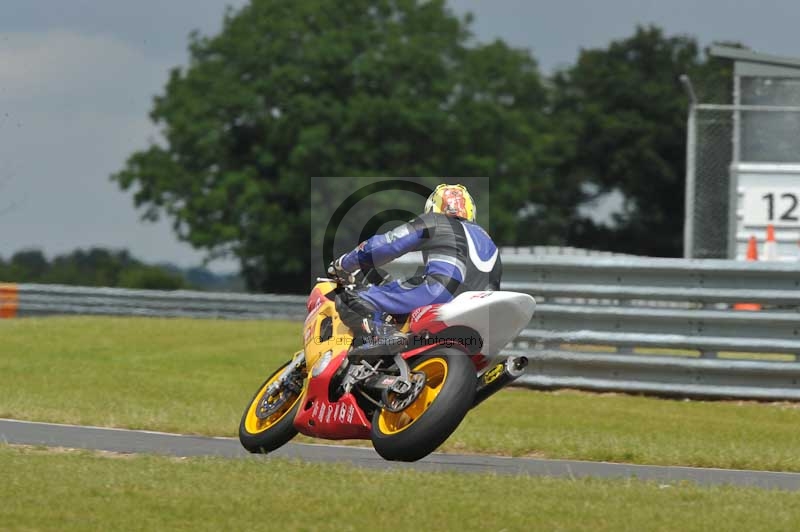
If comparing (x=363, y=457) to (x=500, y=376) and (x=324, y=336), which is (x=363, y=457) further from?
(x=500, y=376)

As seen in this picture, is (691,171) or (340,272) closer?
(340,272)

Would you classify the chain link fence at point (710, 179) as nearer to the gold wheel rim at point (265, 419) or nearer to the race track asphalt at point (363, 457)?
the race track asphalt at point (363, 457)

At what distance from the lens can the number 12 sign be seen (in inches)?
795

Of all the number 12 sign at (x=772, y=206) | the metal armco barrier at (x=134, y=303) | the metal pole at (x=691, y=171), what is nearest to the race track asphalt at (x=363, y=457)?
the metal pole at (x=691, y=171)

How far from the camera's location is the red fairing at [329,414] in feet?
28.6

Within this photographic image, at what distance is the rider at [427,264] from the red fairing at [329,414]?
1.01ft

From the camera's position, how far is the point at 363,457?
32.0 feet

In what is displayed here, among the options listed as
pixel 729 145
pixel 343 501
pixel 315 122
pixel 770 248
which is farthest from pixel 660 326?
pixel 315 122

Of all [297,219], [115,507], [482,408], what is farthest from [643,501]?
[297,219]

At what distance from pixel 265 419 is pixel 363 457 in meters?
0.72

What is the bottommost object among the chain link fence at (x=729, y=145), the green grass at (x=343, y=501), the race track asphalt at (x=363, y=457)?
the race track asphalt at (x=363, y=457)

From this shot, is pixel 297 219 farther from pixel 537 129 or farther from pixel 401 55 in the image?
pixel 537 129

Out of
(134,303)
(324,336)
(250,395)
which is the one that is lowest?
(134,303)

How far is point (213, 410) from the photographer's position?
12750 mm
